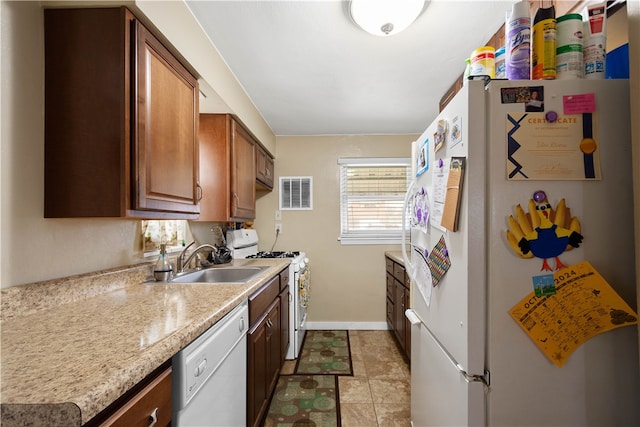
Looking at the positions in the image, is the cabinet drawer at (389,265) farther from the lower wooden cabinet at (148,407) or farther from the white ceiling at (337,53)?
the lower wooden cabinet at (148,407)

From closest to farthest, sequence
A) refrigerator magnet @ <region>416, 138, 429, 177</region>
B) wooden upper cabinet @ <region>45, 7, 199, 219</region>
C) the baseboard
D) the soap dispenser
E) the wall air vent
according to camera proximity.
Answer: wooden upper cabinet @ <region>45, 7, 199, 219</region> < refrigerator magnet @ <region>416, 138, 429, 177</region> < the soap dispenser < the baseboard < the wall air vent

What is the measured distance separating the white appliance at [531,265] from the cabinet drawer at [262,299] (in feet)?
3.26

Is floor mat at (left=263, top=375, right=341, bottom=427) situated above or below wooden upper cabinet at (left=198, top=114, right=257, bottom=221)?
below

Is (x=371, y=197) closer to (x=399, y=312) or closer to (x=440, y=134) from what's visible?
(x=399, y=312)

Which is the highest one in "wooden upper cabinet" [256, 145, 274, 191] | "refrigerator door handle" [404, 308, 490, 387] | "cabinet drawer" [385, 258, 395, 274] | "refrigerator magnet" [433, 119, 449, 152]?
"wooden upper cabinet" [256, 145, 274, 191]

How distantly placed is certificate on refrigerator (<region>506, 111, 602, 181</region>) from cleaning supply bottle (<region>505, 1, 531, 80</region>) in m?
0.17

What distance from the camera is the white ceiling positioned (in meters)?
1.40

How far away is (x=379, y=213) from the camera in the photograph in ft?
11.1

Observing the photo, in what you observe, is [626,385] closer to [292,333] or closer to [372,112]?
[292,333]

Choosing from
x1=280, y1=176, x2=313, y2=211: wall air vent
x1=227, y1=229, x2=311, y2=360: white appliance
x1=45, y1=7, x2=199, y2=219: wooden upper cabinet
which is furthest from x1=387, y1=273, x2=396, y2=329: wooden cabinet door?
x1=45, y1=7, x2=199, y2=219: wooden upper cabinet

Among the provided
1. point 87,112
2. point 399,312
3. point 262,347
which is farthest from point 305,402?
point 87,112

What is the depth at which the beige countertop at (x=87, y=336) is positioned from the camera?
0.48 m

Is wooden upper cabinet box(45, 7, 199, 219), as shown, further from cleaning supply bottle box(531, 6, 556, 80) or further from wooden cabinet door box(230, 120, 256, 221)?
cleaning supply bottle box(531, 6, 556, 80)

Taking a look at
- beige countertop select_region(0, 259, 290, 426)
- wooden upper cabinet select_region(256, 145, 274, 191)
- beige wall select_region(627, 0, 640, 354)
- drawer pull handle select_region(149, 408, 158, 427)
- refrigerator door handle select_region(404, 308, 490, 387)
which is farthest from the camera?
wooden upper cabinet select_region(256, 145, 274, 191)
